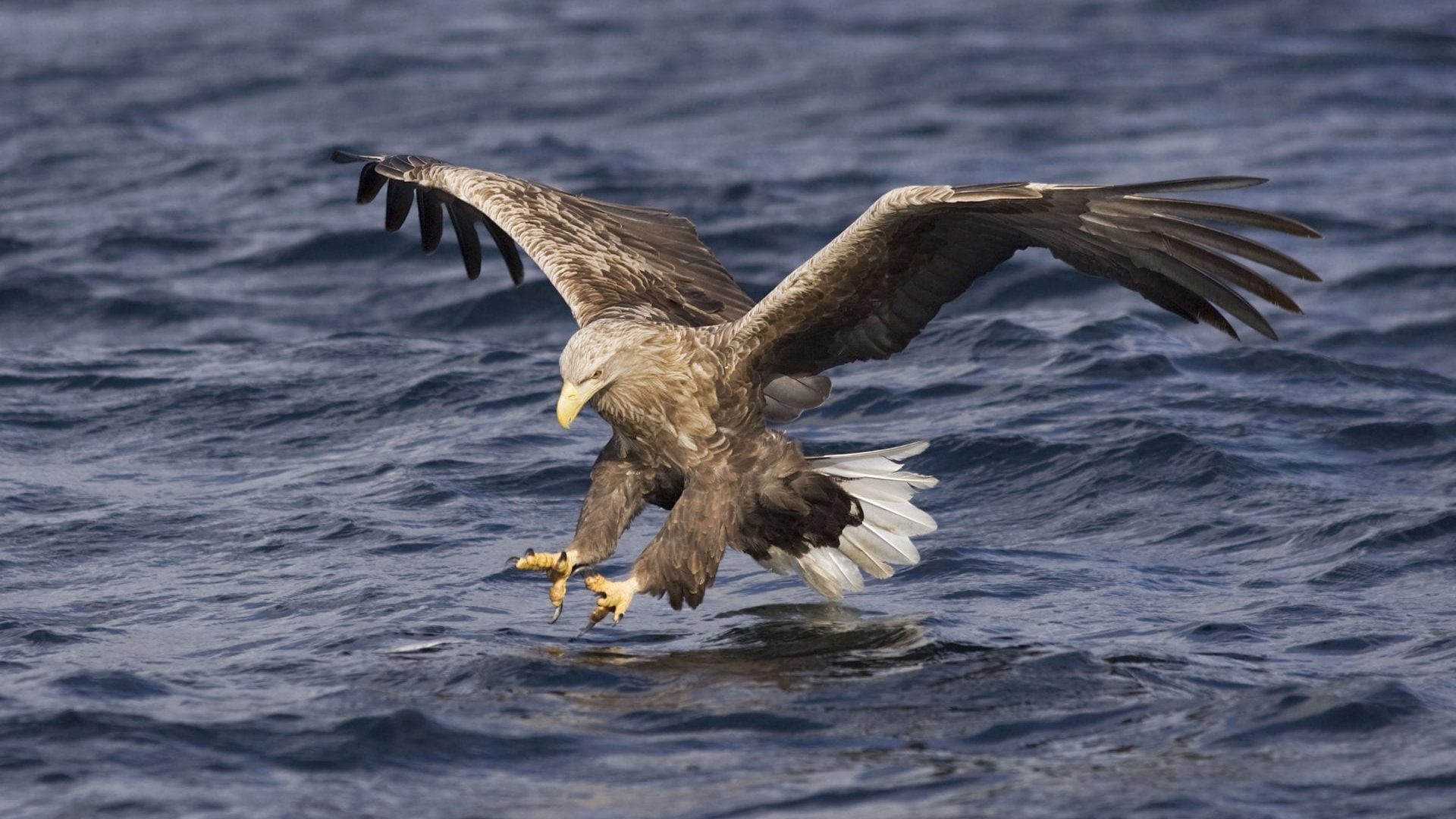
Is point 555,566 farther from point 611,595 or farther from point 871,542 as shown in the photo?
point 871,542

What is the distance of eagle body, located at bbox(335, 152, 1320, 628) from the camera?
18.7ft

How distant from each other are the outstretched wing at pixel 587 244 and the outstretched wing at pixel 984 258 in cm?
35

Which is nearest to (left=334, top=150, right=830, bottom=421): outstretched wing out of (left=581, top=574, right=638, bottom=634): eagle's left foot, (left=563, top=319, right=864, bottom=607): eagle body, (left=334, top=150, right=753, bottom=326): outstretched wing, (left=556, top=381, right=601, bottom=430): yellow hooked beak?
(left=334, top=150, right=753, bottom=326): outstretched wing

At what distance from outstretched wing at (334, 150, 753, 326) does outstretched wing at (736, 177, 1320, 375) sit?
698 millimetres

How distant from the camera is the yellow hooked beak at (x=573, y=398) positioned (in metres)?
5.73

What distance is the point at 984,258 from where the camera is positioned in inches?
242

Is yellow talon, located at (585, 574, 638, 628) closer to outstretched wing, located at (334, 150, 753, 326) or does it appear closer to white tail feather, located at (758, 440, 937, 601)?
white tail feather, located at (758, 440, 937, 601)

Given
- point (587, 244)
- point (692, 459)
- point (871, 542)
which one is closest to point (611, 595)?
point (692, 459)

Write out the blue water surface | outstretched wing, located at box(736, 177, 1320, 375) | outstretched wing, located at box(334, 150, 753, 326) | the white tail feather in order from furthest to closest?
1. outstretched wing, located at box(334, 150, 753, 326)
2. the white tail feather
3. outstretched wing, located at box(736, 177, 1320, 375)
4. the blue water surface

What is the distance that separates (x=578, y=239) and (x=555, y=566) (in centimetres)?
183

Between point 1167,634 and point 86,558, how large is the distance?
3.90 meters

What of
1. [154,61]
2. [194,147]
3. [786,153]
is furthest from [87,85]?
[786,153]

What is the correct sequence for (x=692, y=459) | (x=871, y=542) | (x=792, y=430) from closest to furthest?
(x=692, y=459), (x=871, y=542), (x=792, y=430)

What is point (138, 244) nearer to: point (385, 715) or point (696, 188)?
point (696, 188)
